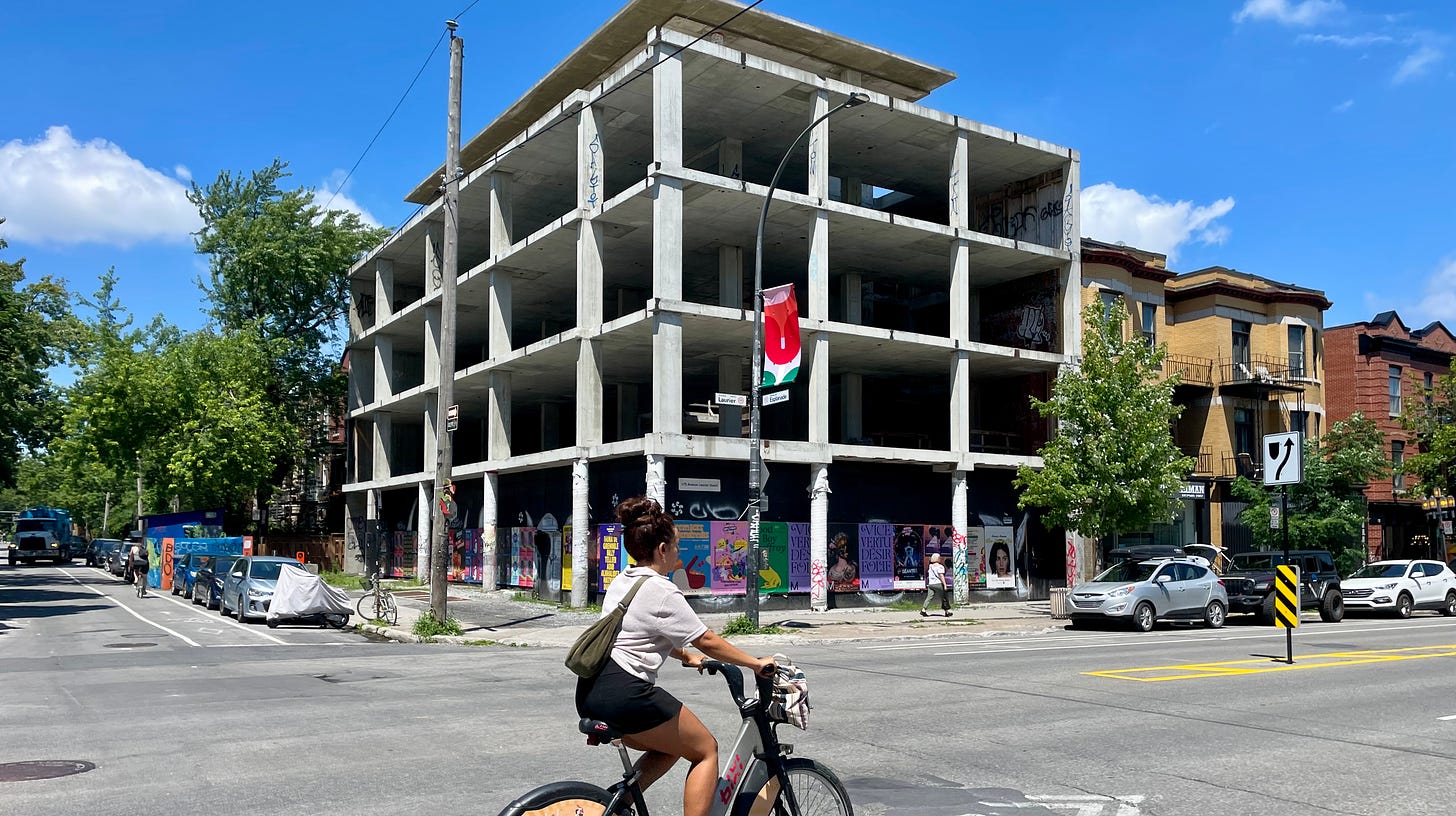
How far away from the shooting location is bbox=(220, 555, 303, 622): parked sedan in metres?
25.6

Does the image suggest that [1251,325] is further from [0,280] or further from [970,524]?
[0,280]

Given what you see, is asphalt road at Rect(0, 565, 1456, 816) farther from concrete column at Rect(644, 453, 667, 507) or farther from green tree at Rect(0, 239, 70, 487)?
green tree at Rect(0, 239, 70, 487)

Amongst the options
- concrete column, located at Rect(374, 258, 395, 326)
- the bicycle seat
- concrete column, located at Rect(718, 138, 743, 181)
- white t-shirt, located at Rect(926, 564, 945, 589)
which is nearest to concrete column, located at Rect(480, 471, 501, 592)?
concrete column, located at Rect(718, 138, 743, 181)

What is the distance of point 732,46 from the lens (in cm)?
3431

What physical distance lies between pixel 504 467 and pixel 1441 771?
29.3 meters

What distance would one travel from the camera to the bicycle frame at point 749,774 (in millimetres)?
4910

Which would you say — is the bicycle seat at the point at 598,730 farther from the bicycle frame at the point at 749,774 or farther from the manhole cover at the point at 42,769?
the manhole cover at the point at 42,769

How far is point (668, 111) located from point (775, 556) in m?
12.1

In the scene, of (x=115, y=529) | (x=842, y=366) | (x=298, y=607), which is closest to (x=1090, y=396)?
(x=842, y=366)

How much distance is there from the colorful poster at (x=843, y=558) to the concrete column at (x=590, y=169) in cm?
1135

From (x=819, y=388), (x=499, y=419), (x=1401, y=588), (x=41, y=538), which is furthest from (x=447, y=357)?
(x=41, y=538)

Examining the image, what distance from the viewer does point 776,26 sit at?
111 ft

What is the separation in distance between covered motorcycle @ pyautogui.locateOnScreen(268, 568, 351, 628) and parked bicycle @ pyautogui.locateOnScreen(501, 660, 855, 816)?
21522 millimetres

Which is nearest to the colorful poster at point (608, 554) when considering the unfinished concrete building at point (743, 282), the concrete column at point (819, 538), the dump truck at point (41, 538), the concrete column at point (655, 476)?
the unfinished concrete building at point (743, 282)
